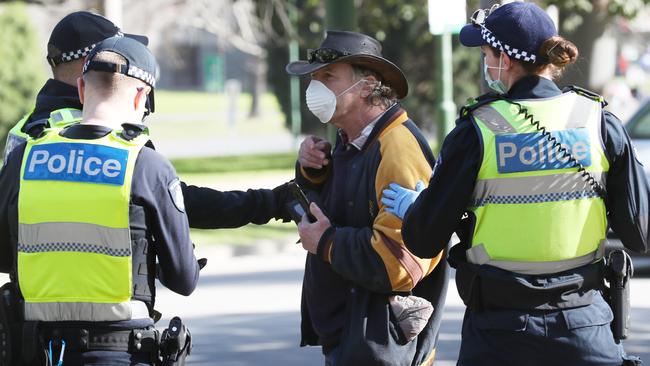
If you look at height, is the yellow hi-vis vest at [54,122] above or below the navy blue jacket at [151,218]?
above

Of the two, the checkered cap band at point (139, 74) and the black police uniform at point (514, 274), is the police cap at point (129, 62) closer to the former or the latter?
the checkered cap band at point (139, 74)

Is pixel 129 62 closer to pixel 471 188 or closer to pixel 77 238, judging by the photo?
A: pixel 77 238

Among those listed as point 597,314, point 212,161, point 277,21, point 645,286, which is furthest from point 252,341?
point 277,21

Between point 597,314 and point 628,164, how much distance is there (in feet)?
1.65

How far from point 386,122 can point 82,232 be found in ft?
4.03

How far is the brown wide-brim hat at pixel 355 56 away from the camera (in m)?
4.65

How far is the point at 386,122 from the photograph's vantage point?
4.60 meters

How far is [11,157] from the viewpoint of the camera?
166 inches

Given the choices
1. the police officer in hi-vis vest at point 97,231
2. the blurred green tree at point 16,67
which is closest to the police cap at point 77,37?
the police officer in hi-vis vest at point 97,231

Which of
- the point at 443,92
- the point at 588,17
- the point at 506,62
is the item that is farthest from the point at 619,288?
the point at 588,17

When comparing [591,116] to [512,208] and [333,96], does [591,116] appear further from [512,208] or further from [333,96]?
[333,96]

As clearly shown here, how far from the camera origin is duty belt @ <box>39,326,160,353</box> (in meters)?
3.97

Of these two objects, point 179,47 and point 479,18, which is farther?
point 179,47

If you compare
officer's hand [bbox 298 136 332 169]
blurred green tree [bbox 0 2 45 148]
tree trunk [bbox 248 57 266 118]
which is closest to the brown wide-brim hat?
officer's hand [bbox 298 136 332 169]
